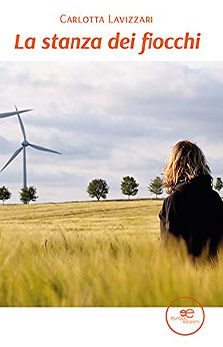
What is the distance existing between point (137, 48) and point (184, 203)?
1454 mm

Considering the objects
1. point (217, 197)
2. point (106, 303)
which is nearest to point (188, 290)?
point (106, 303)

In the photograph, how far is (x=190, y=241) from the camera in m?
4.24

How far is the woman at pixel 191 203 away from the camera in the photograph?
4289 millimetres

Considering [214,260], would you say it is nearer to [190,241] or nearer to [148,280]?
[190,241]
